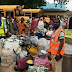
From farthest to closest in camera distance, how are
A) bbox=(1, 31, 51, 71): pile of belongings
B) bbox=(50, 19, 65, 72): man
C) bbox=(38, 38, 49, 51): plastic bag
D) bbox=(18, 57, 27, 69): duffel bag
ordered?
1. bbox=(38, 38, 49, 51): plastic bag
2. bbox=(18, 57, 27, 69): duffel bag
3. bbox=(1, 31, 51, 71): pile of belongings
4. bbox=(50, 19, 65, 72): man

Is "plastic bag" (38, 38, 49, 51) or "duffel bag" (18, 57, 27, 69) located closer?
"duffel bag" (18, 57, 27, 69)

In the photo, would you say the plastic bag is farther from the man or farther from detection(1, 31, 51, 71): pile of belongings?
the man

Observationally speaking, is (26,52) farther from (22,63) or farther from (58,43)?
(58,43)

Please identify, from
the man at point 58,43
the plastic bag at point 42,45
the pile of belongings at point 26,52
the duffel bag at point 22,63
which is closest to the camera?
the man at point 58,43

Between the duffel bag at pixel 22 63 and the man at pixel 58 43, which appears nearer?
the man at pixel 58 43

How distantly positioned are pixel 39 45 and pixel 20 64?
68.2 inches

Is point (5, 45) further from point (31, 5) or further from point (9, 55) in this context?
point (31, 5)

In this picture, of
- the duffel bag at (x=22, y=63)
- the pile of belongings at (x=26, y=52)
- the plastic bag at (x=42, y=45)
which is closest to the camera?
the pile of belongings at (x=26, y=52)

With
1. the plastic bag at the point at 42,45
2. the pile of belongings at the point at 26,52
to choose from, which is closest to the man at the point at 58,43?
the pile of belongings at the point at 26,52

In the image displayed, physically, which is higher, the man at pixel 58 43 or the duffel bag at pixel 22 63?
the man at pixel 58 43

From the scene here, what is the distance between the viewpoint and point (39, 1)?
101 ft

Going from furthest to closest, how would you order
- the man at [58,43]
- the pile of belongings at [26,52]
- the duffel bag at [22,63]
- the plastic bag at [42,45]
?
the plastic bag at [42,45] → the duffel bag at [22,63] → the pile of belongings at [26,52] → the man at [58,43]

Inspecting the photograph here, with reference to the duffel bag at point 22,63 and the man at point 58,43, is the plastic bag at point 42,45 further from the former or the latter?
the man at point 58,43

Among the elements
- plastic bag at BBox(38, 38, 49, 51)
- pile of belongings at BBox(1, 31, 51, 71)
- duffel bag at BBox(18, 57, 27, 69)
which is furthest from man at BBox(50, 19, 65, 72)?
plastic bag at BBox(38, 38, 49, 51)
